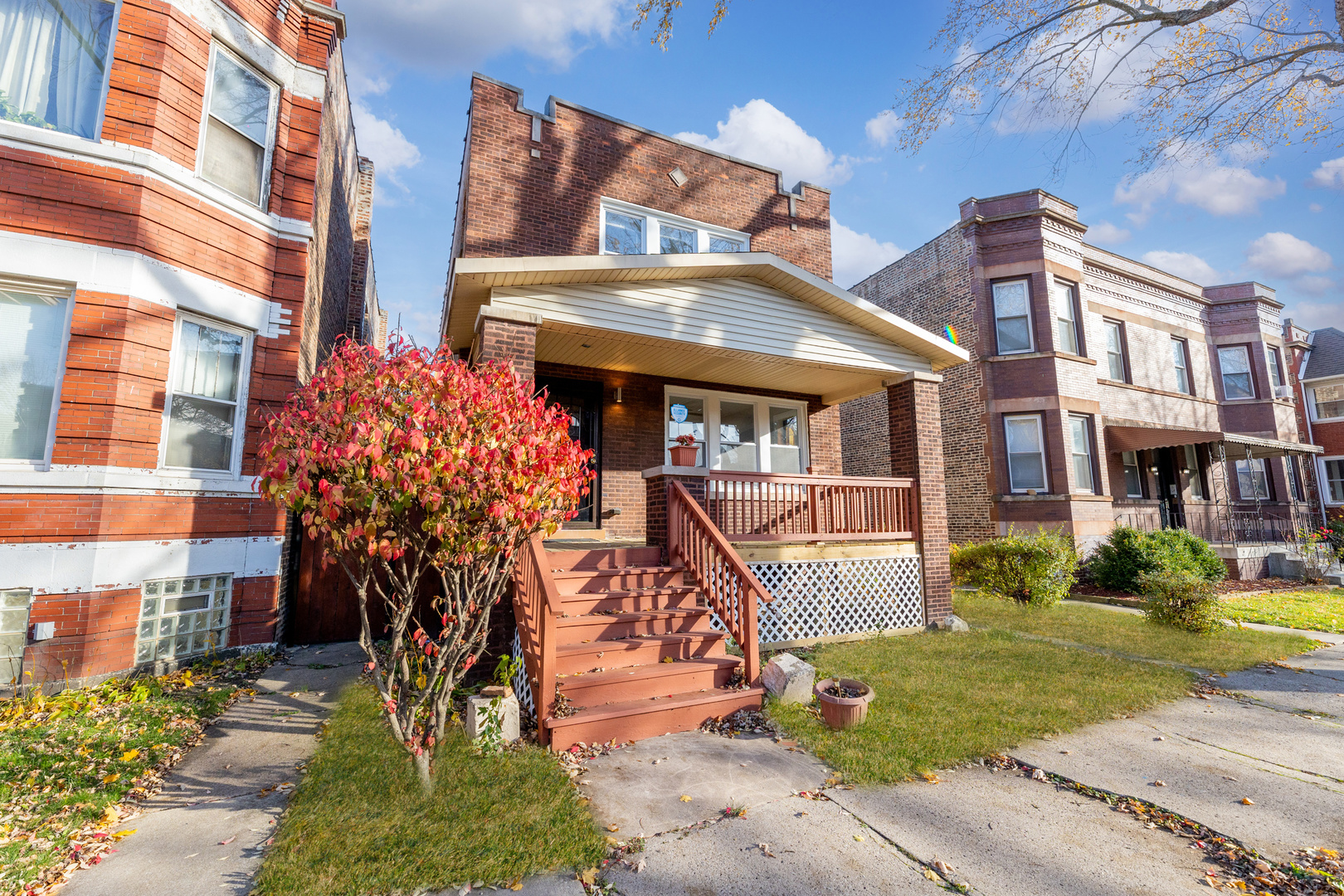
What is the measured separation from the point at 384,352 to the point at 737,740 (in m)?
4.01

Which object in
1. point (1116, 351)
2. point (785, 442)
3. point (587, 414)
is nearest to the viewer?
point (587, 414)

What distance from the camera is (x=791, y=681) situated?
5191 mm

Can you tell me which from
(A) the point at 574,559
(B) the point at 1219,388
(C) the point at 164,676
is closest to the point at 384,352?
(A) the point at 574,559

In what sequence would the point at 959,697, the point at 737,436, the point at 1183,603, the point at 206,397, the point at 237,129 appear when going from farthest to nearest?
1. the point at 737,436
2. the point at 1183,603
3. the point at 237,129
4. the point at 206,397
5. the point at 959,697

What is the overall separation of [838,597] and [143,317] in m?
8.69

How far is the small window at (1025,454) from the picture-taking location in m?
13.3

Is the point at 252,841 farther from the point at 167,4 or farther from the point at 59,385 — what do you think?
the point at 167,4

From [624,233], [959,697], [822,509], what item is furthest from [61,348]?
[959,697]

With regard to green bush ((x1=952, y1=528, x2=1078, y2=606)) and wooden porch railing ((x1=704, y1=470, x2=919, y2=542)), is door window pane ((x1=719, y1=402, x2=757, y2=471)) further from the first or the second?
green bush ((x1=952, y1=528, x2=1078, y2=606))

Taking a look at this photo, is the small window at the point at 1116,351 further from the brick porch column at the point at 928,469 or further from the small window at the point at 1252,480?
the brick porch column at the point at 928,469

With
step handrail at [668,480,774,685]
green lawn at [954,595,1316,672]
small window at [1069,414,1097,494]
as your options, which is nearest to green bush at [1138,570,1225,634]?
green lawn at [954,595,1316,672]

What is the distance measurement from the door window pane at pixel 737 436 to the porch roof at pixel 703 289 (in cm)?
176

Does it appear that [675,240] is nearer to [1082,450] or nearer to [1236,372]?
[1082,450]

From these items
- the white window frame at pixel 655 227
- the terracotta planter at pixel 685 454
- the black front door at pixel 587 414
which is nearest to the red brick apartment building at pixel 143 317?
the black front door at pixel 587 414
